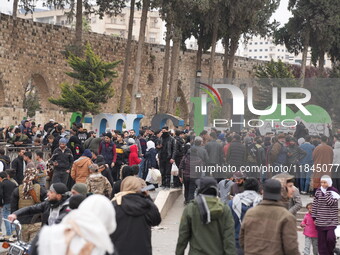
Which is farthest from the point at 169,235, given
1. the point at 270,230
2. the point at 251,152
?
the point at 270,230

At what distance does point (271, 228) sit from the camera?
7.28 m

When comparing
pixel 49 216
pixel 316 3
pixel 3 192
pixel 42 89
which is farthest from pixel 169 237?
pixel 316 3

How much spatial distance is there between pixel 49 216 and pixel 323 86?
10.1 meters

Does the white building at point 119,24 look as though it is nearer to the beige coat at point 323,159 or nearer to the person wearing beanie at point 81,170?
the beige coat at point 323,159

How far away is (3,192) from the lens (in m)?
13.0

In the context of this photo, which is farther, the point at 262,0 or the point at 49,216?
the point at 262,0

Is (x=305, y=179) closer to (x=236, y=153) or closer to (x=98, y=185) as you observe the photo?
(x=236, y=153)

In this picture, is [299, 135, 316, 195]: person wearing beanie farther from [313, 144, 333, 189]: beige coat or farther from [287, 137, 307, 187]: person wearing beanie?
[313, 144, 333, 189]: beige coat

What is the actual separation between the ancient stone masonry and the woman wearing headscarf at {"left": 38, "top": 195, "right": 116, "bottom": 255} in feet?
88.3

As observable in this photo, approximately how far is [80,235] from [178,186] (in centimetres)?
1511

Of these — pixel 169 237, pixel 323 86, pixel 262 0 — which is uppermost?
pixel 262 0

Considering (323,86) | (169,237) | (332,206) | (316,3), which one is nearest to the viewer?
(332,206)

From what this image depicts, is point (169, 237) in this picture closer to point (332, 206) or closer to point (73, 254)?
point (332, 206)

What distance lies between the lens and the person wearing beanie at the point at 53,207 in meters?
7.93
